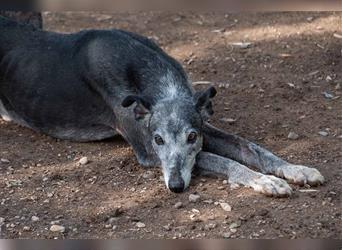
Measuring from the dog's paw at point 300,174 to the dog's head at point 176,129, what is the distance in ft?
2.35

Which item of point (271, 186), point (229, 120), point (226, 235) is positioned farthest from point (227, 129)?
point (226, 235)

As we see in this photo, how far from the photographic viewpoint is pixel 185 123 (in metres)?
5.75

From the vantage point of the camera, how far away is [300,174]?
548cm

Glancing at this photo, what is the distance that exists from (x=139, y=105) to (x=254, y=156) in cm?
103

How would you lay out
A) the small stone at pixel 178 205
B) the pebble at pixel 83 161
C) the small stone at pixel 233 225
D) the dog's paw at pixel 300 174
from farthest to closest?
the pebble at pixel 83 161 < the dog's paw at pixel 300 174 < the small stone at pixel 178 205 < the small stone at pixel 233 225

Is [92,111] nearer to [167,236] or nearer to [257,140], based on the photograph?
[257,140]

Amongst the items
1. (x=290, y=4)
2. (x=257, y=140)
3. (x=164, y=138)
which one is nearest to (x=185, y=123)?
(x=164, y=138)

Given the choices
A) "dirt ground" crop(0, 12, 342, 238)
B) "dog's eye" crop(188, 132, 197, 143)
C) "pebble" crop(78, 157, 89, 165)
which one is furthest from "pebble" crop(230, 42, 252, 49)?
"pebble" crop(78, 157, 89, 165)

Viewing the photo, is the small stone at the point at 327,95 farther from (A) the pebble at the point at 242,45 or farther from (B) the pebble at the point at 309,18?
(B) the pebble at the point at 309,18

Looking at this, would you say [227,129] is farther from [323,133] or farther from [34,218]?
[34,218]

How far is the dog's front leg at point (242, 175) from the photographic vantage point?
5301 mm

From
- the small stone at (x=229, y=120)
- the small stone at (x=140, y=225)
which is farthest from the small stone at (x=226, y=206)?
the small stone at (x=229, y=120)

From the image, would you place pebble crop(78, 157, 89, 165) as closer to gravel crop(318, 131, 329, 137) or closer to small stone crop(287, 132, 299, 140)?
small stone crop(287, 132, 299, 140)

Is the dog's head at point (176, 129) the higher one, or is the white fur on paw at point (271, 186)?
the dog's head at point (176, 129)
